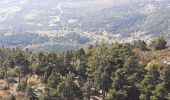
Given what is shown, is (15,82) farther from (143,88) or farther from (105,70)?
(143,88)

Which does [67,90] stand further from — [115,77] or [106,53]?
[106,53]

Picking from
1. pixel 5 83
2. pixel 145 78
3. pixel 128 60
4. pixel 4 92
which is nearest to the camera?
pixel 145 78

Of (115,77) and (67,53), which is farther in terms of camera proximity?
(67,53)

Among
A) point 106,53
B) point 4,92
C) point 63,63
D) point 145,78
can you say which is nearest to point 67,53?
point 63,63

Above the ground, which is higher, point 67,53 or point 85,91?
point 67,53

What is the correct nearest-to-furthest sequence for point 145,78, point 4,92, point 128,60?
point 145,78 → point 128,60 → point 4,92

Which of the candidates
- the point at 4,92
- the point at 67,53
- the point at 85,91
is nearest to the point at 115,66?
the point at 85,91
